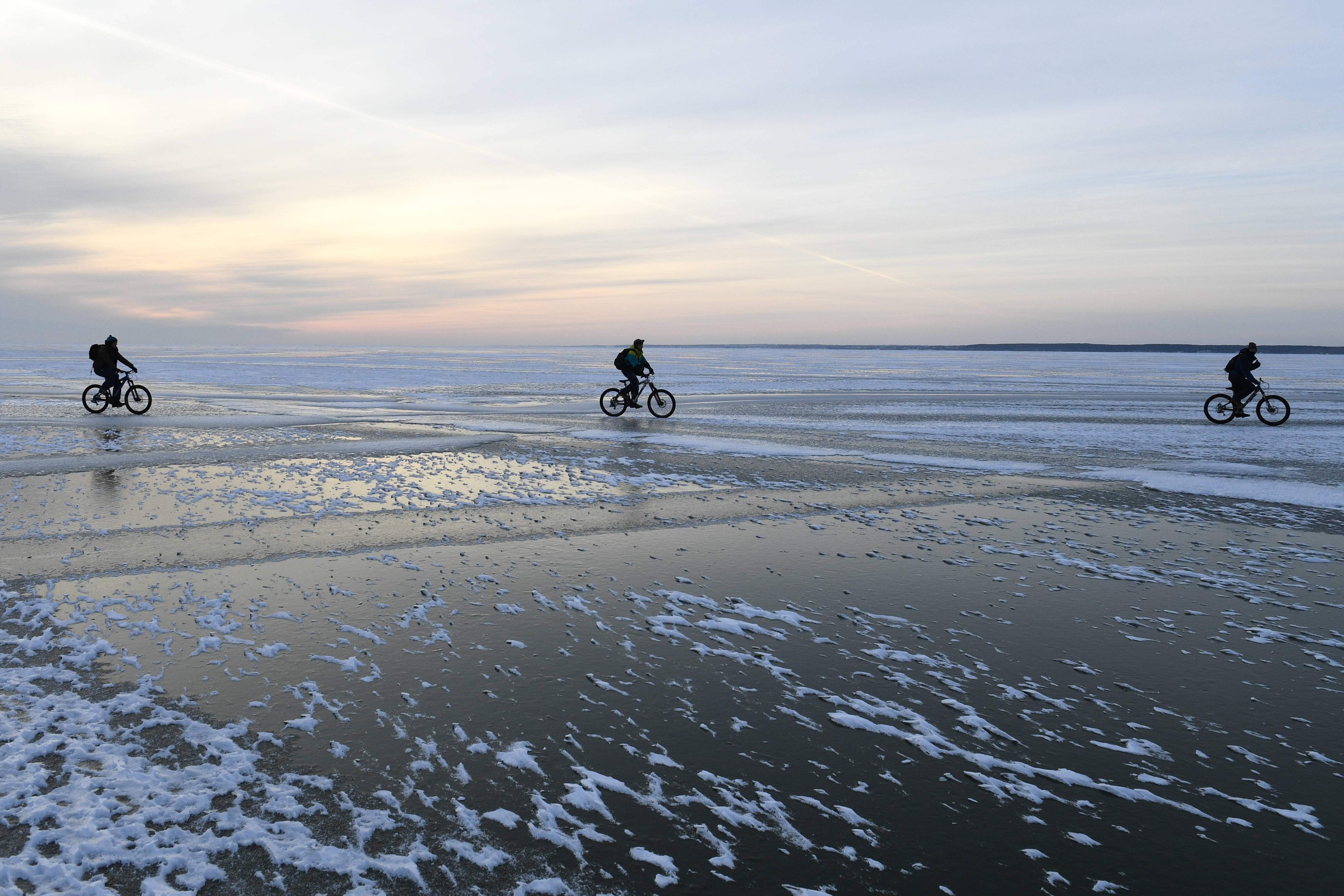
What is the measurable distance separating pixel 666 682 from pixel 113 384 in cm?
2305

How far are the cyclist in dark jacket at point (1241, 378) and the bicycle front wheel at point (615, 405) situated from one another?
53.2ft

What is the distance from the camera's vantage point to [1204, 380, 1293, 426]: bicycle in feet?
73.2

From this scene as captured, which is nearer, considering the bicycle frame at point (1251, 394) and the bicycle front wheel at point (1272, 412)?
the bicycle front wheel at point (1272, 412)

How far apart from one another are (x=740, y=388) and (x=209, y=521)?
3152 centimetres

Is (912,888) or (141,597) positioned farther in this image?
(141,597)

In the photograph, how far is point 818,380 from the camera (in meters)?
48.0

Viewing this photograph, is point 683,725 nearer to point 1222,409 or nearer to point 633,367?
point 633,367

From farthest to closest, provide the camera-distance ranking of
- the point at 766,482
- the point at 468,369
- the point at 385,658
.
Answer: the point at 468,369 → the point at 766,482 → the point at 385,658

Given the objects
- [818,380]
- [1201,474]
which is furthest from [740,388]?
[1201,474]

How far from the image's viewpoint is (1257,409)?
74.4 ft

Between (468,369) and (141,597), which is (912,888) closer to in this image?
(141,597)

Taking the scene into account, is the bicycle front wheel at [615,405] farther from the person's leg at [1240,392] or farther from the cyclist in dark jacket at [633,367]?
the person's leg at [1240,392]

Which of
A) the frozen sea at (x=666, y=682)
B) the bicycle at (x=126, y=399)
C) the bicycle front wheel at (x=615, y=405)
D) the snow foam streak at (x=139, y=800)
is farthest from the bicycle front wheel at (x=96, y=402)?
the snow foam streak at (x=139, y=800)

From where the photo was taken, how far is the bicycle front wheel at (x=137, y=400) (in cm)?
2305
